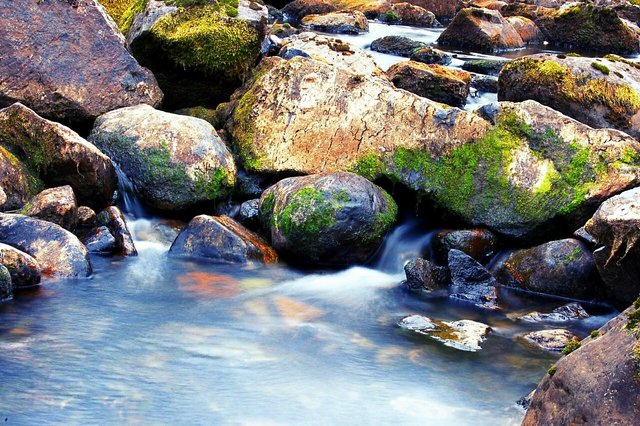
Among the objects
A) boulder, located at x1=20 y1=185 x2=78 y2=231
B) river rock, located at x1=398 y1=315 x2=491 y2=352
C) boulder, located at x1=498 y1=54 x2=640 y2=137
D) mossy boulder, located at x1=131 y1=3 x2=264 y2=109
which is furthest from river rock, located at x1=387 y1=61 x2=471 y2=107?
boulder, located at x1=20 y1=185 x2=78 y2=231

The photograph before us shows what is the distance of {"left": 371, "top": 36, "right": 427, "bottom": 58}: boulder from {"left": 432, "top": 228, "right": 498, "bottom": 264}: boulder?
1264 cm

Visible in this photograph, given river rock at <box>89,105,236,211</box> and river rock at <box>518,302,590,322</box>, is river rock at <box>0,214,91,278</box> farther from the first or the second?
river rock at <box>518,302,590,322</box>

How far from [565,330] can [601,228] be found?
3.68ft

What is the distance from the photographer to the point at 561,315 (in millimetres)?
8367

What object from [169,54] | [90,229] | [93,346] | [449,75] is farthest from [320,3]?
[93,346]

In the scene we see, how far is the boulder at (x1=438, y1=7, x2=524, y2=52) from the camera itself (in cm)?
2458

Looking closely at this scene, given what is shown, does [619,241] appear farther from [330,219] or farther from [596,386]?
[596,386]

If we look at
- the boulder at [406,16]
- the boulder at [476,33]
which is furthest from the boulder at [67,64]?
the boulder at [406,16]

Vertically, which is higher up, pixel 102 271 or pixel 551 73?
pixel 551 73

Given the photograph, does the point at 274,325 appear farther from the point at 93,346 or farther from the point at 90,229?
the point at 90,229

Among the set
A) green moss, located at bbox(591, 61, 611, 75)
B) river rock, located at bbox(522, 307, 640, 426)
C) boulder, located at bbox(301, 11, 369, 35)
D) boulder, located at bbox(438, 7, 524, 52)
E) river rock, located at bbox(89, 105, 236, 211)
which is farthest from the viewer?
boulder, located at bbox(301, 11, 369, 35)

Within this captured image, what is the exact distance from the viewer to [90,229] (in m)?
9.43

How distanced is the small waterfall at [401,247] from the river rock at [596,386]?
4.97 m

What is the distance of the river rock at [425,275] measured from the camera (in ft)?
29.4
